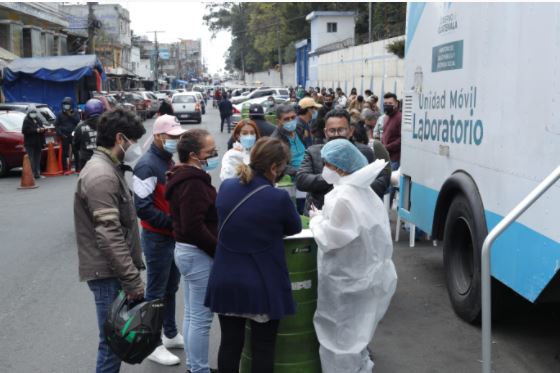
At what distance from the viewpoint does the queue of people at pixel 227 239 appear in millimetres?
3801

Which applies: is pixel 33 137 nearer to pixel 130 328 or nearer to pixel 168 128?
pixel 168 128

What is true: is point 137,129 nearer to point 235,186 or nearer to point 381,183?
point 235,186

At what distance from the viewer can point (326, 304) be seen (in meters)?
4.40

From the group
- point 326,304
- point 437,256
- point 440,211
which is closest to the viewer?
point 326,304

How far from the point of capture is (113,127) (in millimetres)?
4031

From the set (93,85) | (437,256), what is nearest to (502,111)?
(437,256)

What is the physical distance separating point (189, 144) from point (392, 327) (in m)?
2.78

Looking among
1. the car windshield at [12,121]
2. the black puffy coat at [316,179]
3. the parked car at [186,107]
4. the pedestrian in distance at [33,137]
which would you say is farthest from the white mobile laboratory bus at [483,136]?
the parked car at [186,107]

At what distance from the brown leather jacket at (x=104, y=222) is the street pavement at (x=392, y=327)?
1.54 meters

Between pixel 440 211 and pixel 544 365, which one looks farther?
pixel 440 211

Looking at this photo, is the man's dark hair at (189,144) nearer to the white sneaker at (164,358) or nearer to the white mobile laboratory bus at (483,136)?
the white sneaker at (164,358)

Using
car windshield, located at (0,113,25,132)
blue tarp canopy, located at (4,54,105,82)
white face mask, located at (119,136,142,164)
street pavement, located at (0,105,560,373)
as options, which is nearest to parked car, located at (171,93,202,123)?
blue tarp canopy, located at (4,54,105,82)

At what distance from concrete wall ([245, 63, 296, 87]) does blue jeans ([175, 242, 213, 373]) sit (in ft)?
219

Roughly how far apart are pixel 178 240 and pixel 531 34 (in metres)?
2.72
